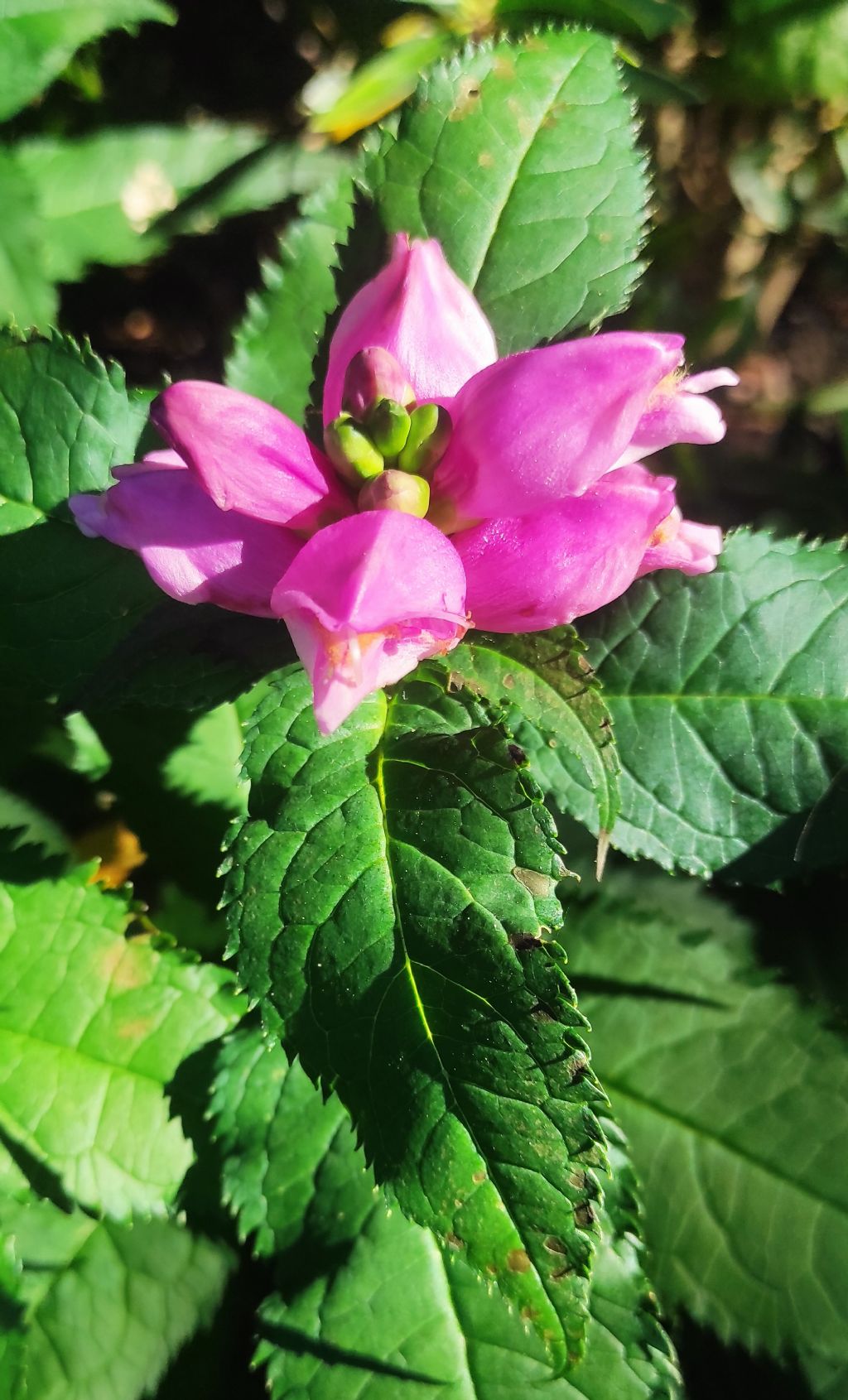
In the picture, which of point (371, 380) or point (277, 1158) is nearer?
point (371, 380)

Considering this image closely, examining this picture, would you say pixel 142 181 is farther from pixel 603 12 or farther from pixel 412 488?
pixel 412 488

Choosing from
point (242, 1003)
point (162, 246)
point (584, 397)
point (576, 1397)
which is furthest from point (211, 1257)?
point (162, 246)

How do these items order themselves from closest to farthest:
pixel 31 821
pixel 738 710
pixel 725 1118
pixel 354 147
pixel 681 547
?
pixel 681 547
pixel 738 710
pixel 725 1118
pixel 31 821
pixel 354 147

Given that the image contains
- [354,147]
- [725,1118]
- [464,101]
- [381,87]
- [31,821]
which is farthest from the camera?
[354,147]

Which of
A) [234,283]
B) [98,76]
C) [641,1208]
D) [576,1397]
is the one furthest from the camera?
[234,283]

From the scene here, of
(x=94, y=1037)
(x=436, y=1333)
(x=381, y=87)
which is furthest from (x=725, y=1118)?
Result: (x=381, y=87)

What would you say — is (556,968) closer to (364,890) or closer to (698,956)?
(364,890)

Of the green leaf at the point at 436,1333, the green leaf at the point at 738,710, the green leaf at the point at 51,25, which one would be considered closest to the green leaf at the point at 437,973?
the green leaf at the point at 738,710

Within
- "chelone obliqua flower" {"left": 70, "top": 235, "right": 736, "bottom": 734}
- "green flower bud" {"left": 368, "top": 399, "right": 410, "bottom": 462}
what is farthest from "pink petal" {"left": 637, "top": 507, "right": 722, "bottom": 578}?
"green flower bud" {"left": 368, "top": 399, "right": 410, "bottom": 462}
